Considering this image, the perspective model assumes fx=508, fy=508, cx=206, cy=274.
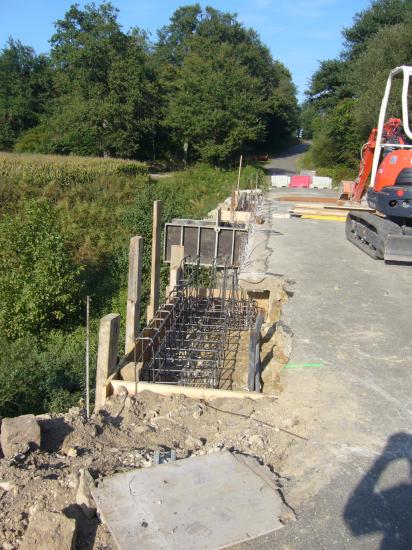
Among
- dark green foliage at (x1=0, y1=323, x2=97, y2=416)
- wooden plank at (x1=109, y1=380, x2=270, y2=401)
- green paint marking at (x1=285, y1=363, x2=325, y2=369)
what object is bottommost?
dark green foliage at (x1=0, y1=323, x2=97, y2=416)

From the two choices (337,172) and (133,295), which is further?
(337,172)

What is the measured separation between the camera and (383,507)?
3.26 metres

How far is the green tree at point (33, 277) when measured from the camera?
1309 centimetres

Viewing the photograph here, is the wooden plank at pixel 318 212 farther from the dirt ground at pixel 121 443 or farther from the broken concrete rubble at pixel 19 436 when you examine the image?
the broken concrete rubble at pixel 19 436

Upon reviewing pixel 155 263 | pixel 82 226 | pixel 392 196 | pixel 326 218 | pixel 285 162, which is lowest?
pixel 82 226

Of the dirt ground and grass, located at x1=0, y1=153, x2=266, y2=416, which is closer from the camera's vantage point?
the dirt ground

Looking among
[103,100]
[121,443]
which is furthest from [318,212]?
[103,100]

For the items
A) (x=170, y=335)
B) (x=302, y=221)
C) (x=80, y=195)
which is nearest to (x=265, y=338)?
(x=170, y=335)

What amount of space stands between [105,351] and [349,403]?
102 inches

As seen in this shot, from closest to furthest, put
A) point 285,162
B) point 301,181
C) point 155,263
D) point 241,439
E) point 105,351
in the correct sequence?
point 241,439 < point 105,351 < point 155,263 < point 301,181 < point 285,162

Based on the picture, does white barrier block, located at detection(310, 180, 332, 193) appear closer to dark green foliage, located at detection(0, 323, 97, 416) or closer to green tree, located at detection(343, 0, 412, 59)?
green tree, located at detection(343, 0, 412, 59)

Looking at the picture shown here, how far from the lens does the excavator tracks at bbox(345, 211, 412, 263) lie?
856cm

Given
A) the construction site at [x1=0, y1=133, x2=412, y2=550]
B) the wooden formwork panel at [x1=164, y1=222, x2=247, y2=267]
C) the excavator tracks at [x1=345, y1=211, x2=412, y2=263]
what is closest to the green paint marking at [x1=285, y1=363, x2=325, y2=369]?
the construction site at [x1=0, y1=133, x2=412, y2=550]

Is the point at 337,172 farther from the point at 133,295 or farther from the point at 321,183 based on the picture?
the point at 133,295
